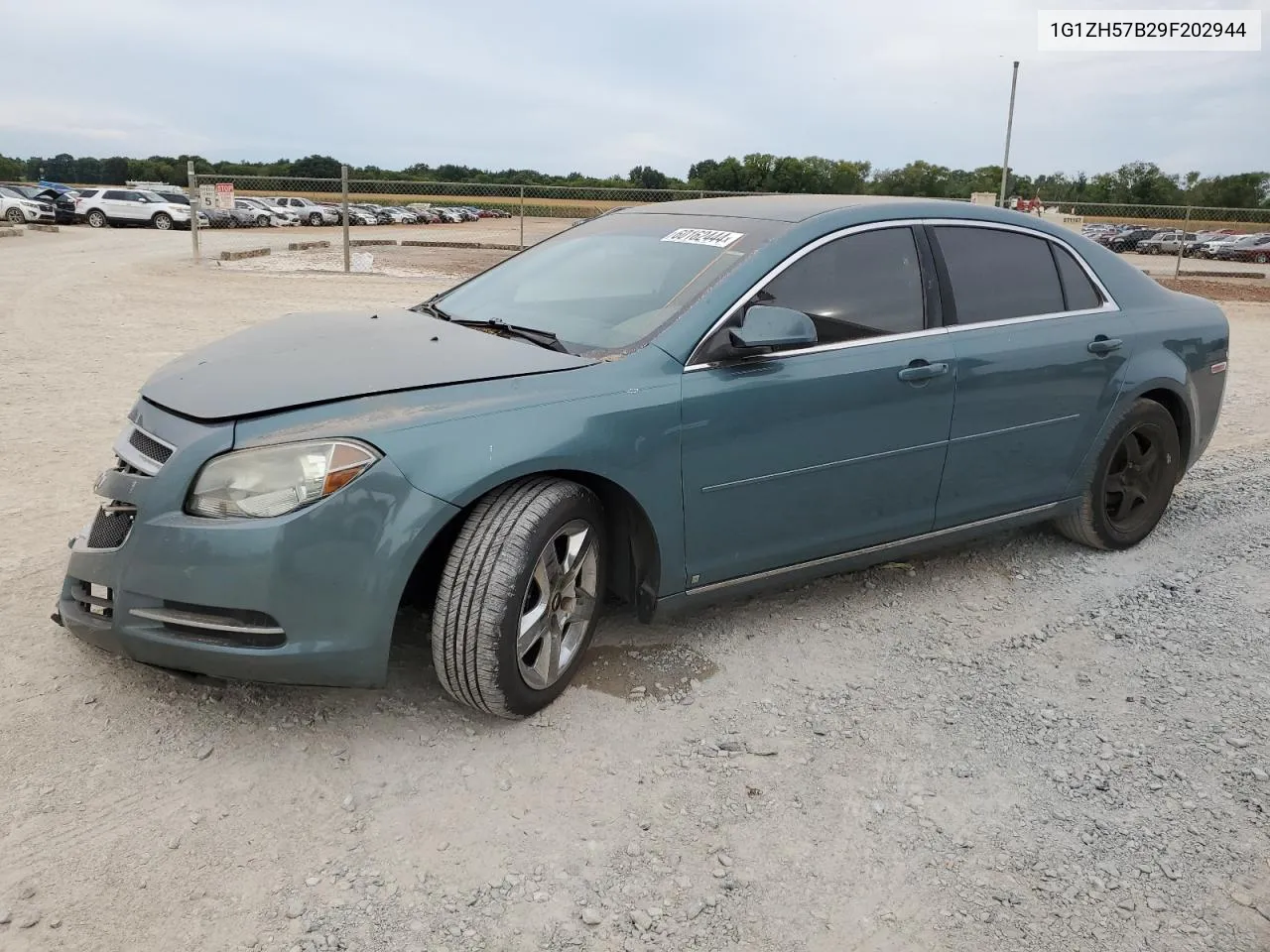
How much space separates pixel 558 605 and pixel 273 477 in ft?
3.14

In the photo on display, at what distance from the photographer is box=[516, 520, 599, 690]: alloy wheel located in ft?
9.87

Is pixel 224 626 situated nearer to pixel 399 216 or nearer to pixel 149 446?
pixel 149 446

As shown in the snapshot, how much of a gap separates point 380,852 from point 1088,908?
5.76ft

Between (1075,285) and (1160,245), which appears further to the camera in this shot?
(1160,245)

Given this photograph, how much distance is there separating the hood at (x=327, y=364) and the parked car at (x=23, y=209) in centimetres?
3441

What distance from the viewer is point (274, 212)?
40688 mm

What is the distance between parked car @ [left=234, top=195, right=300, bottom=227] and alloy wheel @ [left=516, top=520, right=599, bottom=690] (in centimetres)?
4071

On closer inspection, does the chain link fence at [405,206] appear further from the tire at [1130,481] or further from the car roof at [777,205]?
the tire at [1130,481]

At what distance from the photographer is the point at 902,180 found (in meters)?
30.9

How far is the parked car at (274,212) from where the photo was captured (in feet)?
132

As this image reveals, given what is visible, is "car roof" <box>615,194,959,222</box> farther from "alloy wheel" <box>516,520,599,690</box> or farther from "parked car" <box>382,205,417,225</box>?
"parked car" <box>382,205,417,225</box>

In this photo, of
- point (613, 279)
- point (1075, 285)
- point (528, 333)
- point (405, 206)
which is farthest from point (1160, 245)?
point (528, 333)

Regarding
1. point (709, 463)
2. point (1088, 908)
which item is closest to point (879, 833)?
point (1088, 908)

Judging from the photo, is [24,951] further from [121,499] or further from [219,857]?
[121,499]
